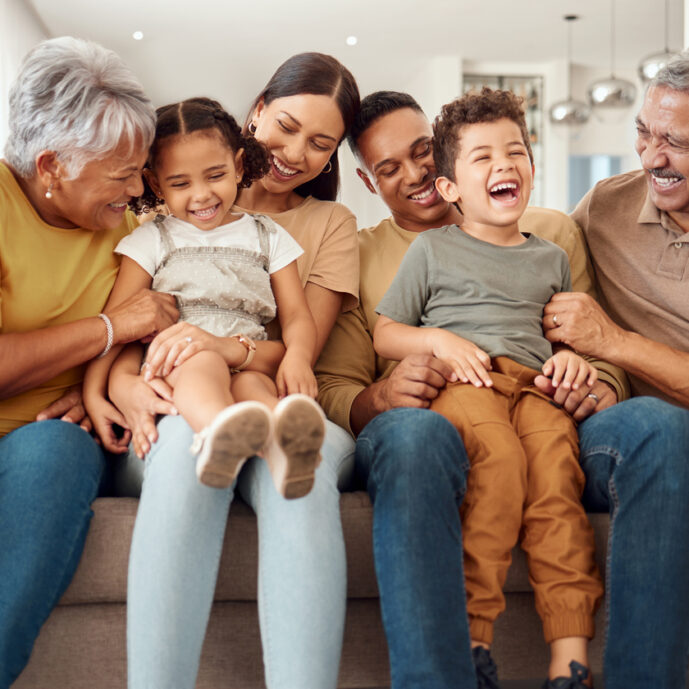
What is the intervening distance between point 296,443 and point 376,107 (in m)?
1.17

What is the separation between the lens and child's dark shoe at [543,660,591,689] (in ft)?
4.09

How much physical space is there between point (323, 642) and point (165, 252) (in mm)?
860

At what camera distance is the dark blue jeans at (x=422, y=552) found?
3.95 feet

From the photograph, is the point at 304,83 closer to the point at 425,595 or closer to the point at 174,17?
the point at 425,595

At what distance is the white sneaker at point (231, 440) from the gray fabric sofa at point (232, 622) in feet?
1.05

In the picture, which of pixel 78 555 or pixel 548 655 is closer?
pixel 78 555

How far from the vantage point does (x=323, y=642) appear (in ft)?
3.96

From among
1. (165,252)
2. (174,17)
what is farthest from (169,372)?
(174,17)

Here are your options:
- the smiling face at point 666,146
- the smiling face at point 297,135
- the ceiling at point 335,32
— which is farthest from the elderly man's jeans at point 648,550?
the ceiling at point 335,32

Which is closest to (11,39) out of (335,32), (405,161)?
(335,32)

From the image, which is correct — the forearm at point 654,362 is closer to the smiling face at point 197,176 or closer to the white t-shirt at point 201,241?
the white t-shirt at point 201,241

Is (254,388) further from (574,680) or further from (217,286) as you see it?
(574,680)

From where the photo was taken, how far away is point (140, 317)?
155 centimetres

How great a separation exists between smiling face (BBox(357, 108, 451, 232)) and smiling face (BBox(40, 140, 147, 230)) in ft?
2.22
